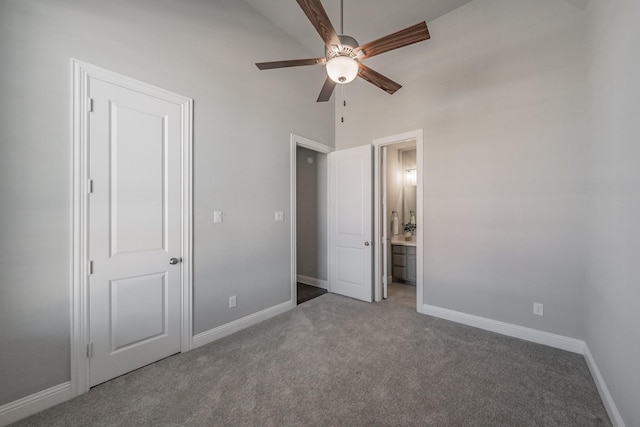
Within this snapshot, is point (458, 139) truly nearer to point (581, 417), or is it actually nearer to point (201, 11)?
point (581, 417)

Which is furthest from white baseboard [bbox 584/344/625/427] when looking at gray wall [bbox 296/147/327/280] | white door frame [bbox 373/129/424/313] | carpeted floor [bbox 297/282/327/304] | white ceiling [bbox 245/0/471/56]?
white ceiling [bbox 245/0/471/56]

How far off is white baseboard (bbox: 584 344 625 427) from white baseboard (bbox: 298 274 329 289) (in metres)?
2.92

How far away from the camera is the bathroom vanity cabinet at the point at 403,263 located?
4.41 m

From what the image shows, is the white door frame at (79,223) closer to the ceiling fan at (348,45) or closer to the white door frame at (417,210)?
the ceiling fan at (348,45)

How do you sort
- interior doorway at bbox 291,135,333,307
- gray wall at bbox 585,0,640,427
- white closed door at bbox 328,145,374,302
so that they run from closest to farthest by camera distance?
gray wall at bbox 585,0,640,427 < white closed door at bbox 328,145,374,302 < interior doorway at bbox 291,135,333,307

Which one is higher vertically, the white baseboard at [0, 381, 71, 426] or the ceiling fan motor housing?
the ceiling fan motor housing

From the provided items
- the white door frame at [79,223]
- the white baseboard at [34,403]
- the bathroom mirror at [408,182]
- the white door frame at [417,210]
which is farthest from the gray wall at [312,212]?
the white baseboard at [34,403]

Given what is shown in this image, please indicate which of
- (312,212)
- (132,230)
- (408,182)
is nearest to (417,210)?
(312,212)

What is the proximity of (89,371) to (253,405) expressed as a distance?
1.25 metres

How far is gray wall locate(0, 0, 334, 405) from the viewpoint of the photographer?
161 centimetres

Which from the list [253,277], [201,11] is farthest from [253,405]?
[201,11]

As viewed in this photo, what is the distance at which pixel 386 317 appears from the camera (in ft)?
10.3

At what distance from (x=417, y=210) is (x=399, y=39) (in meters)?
1.98

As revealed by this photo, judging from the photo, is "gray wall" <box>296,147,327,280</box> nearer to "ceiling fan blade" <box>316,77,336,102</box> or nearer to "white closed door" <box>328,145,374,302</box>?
"white closed door" <box>328,145,374,302</box>
